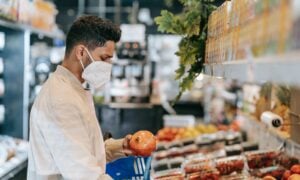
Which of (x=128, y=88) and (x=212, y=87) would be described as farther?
(x=212, y=87)

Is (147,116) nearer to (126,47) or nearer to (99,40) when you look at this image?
(126,47)

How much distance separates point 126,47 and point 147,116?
5.32ft

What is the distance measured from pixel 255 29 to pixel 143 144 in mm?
1368

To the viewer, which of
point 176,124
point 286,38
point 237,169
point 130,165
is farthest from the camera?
point 176,124

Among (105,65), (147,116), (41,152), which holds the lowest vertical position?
(147,116)

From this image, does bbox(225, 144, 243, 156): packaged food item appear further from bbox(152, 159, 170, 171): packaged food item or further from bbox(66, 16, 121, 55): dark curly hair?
bbox(66, 16, 121, 55): dark curly hair

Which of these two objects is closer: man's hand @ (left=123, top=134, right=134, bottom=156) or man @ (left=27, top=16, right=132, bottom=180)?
man @ (left=27, top=16, right=132, bottom=180)

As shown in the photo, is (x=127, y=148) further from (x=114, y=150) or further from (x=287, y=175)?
(x=287, y=175)

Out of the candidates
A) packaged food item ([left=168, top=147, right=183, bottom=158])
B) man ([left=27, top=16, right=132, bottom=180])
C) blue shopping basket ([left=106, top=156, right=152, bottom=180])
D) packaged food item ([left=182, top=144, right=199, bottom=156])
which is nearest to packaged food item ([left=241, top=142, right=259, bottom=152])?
packaged food item ([left=182, top=144, right=199, bottom=156])

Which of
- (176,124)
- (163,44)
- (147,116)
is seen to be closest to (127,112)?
(147,116)

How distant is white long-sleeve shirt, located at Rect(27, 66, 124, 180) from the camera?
2.28 metres

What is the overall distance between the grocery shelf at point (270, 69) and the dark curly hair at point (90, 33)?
80cm

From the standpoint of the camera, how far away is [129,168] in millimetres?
3268

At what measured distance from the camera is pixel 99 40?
252 cm
